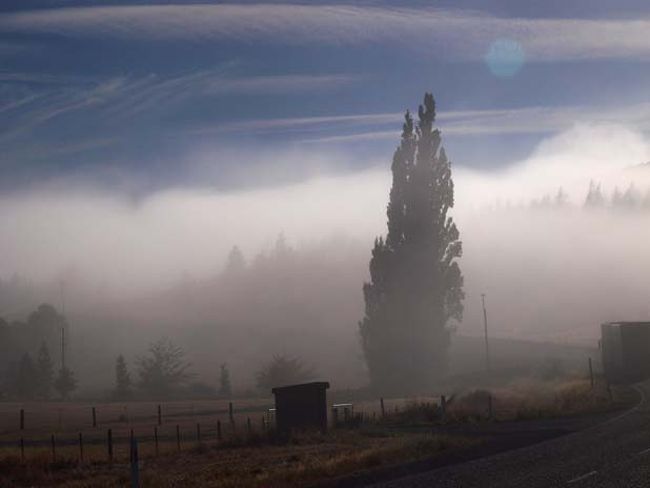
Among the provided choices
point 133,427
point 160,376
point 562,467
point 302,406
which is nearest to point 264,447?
point 302,406

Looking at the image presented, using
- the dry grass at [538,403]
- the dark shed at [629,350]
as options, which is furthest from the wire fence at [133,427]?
the dark shed at [629,350]

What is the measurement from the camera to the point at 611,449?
19094mm

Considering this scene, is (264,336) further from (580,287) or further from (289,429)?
(289,429)

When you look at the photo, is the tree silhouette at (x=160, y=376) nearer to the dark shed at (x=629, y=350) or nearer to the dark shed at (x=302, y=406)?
the dark shed at (x=629, y=350)

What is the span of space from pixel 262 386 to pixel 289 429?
5515cm

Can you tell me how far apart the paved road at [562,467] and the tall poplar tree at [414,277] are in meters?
34.0

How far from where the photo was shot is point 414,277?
189 feet

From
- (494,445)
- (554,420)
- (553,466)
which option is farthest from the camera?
(554,420)

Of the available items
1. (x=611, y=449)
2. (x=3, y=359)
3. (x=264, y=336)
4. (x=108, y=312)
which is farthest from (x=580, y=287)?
(x=611, y=449)

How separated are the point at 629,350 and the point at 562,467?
4303cm

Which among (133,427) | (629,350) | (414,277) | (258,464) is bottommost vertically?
(133,427)

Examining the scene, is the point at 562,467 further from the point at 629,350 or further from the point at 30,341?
the point at 30,341

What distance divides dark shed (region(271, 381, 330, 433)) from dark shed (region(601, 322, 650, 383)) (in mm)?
28566

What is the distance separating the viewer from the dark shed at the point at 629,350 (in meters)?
56.4
